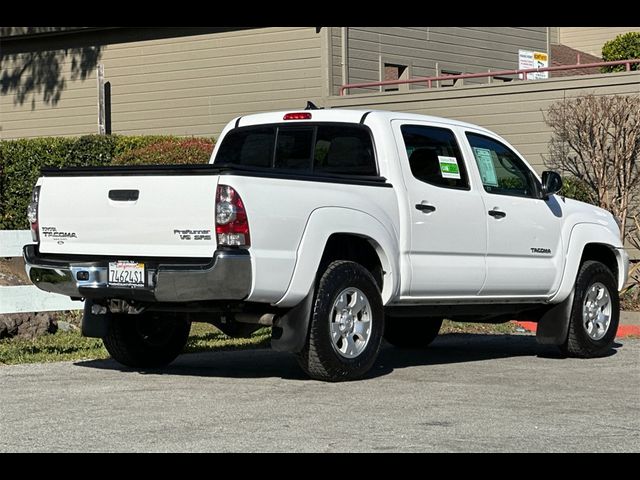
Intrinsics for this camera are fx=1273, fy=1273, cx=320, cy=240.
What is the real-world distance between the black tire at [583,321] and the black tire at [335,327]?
8.32 ft

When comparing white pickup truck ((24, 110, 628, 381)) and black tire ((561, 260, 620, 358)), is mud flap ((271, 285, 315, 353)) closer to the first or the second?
white pickup truck ((24, 110, 628, 381))

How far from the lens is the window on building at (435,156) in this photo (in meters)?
10.1

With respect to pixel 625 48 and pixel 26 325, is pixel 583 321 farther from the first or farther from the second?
pixel 625 48

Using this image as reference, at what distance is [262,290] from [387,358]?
3.03 meters

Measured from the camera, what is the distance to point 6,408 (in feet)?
26.0

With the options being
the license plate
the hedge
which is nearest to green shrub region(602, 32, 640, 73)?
the hedge

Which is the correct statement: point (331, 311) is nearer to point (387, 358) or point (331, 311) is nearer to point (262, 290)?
point (262, 290)

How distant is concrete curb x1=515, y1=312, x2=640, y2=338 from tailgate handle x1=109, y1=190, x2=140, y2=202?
7035 mm

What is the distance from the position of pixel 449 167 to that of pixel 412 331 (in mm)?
2446

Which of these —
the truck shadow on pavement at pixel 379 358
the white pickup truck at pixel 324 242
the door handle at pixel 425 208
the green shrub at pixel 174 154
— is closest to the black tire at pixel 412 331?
the truck shadow on pavement at pixel 379 358

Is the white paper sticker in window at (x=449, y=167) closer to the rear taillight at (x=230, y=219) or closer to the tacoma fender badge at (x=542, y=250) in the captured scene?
the tacoma fender badge at (x=542, y=250)

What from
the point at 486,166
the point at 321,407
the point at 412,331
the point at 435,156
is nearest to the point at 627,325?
the point at 412,331
